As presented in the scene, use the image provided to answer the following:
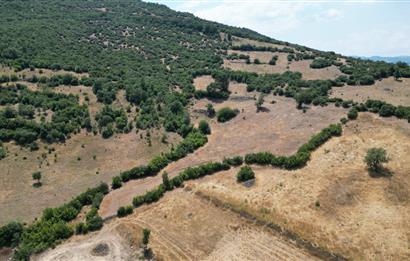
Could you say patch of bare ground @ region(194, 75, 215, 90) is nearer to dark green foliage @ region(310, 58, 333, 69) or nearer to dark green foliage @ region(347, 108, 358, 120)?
dark green foliage @ region(310, 58, 333, 69)

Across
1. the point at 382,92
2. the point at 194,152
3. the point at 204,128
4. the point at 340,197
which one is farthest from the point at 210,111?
the point at 340,197

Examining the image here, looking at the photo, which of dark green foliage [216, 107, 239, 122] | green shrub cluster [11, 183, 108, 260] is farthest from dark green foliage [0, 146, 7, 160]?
dark green foliage [216, 107, 239, 122]

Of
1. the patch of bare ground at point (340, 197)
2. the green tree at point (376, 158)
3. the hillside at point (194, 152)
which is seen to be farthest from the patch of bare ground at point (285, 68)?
the green tree at point (376, 158)

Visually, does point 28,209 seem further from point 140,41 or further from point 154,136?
point 140,41

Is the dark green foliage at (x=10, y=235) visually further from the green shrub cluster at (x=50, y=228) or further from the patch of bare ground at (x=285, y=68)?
the patch of bare ground at (x=285, y=68)

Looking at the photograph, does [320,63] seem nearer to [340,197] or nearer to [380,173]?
[380,173]

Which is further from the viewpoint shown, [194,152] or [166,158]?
[194,152]
